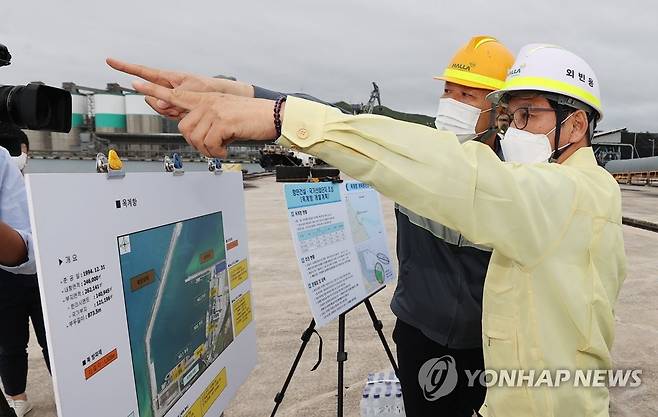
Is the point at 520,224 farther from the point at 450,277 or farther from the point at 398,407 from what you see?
the point at 398,407

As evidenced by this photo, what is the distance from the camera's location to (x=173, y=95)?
3.58 feet

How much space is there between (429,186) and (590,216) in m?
0.45

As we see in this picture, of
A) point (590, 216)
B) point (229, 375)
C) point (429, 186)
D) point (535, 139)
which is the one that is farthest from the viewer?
point (229, 375)

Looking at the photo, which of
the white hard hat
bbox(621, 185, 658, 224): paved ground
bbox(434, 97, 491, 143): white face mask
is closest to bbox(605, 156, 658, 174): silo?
bbox(621, 185, 658, 224): paved ground

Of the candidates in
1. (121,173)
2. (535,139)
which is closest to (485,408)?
(535,139)

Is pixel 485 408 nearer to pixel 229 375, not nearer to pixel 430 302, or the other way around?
pixel 430 302

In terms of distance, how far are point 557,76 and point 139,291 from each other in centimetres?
142

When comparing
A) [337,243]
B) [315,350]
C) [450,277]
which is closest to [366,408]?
[337,243]

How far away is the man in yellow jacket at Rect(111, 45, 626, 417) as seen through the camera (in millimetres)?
902

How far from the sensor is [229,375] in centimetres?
192

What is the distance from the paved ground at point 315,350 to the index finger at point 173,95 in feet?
8.76

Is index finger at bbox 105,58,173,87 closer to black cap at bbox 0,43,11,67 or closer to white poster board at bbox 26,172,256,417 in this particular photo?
white poster board at bbox 26,172,256,417

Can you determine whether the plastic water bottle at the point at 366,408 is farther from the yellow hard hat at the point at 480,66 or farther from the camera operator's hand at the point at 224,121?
the camera operator's hand at the point at 224,121

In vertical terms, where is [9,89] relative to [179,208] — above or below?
above
